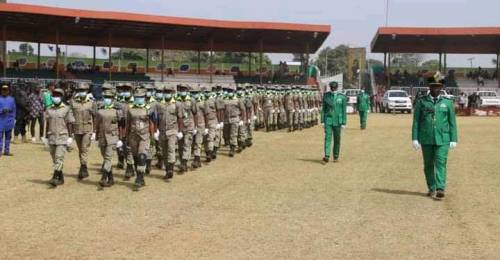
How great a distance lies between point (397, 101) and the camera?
45.5 m

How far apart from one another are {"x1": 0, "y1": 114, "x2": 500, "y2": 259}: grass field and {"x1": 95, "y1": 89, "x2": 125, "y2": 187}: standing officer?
17.0 inches

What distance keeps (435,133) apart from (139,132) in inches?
205

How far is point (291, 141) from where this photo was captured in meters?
22.2

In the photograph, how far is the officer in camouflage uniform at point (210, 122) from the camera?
1509cm

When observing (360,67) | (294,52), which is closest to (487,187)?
(294,52)

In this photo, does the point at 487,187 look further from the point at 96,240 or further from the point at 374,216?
the point at 96,240

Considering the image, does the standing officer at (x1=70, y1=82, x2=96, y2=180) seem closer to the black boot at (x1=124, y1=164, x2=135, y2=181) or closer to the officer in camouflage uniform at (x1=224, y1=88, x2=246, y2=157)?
the black boot at (x1=124, y1=164, x2=135, y2=181)

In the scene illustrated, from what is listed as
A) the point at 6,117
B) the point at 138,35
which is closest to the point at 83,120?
the point at 6,117

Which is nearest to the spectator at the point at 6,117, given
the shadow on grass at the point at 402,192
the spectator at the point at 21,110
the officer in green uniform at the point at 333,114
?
the spectator at the point at 21,110

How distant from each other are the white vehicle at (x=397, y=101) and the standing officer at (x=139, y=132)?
3563 centimetres

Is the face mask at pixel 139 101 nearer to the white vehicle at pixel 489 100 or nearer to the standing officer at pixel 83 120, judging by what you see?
the standing officer at pixel 83 120

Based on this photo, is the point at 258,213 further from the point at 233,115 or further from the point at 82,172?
the point at 233,115

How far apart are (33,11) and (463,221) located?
34465 millimetres

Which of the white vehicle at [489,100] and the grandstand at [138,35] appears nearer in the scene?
the grandstand at [138,35]
